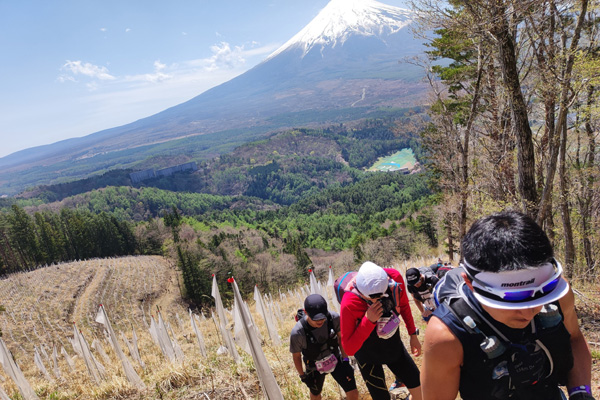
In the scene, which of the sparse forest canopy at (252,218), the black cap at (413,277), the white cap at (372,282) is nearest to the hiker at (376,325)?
the white cap at (372,282)

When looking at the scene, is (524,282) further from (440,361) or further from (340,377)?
(340,377)

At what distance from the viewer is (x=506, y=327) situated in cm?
136

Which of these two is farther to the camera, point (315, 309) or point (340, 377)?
point (340, 377)

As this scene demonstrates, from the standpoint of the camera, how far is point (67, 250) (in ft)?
181

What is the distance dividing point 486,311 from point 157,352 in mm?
10340

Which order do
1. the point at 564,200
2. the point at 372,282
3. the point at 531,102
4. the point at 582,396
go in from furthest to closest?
the point at 531,102 → the point at 564,200 → the point at 372,282 → the point at 582,396

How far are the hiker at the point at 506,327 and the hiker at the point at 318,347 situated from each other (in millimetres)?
1643

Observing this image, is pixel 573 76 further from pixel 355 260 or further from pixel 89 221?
pixel 89 221

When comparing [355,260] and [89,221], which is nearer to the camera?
[355,260]

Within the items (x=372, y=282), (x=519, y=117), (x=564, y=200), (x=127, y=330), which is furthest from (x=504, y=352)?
(x=127, y=330)

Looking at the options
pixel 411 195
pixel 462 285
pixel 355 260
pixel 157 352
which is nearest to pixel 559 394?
pixel 462 285

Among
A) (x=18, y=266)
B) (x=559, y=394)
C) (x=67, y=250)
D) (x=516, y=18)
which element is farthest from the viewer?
(x=67, y=250)

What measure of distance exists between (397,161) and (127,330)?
15173 cm

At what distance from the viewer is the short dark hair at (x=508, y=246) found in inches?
48.1
